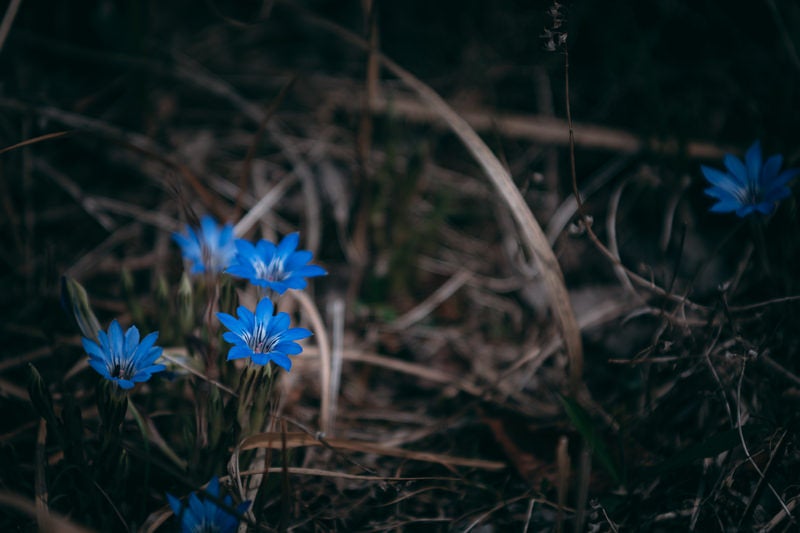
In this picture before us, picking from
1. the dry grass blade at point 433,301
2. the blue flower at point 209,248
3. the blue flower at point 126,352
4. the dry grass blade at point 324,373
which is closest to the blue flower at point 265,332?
the blue flower at point 126,352

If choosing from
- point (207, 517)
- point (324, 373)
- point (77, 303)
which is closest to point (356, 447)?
point (324, 373)

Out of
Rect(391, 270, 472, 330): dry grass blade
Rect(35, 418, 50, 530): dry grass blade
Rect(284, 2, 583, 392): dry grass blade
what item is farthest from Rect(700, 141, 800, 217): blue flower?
Rect(35, 418, 50, 530): dry grass blade

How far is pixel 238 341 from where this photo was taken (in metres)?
1.25

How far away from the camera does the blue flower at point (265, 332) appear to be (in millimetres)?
1268

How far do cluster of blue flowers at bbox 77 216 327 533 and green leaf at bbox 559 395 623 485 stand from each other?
0.70 metres

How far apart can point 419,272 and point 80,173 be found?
1471 millimetres

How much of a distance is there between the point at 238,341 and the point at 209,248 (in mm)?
484

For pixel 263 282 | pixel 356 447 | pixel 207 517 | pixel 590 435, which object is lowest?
pixel 590 435

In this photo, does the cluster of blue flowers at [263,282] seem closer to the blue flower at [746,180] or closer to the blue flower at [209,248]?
the blue flower at [209,248]

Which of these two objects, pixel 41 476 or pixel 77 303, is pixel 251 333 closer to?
pixel 77 303

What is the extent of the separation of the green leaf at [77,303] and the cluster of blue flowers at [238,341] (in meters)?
0.16

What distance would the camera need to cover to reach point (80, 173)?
8.13 feet

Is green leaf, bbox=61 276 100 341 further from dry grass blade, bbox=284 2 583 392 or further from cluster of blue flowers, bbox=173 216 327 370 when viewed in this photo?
dry grass blade, bbox=284 2 583 392

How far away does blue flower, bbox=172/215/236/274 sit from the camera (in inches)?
61.8
